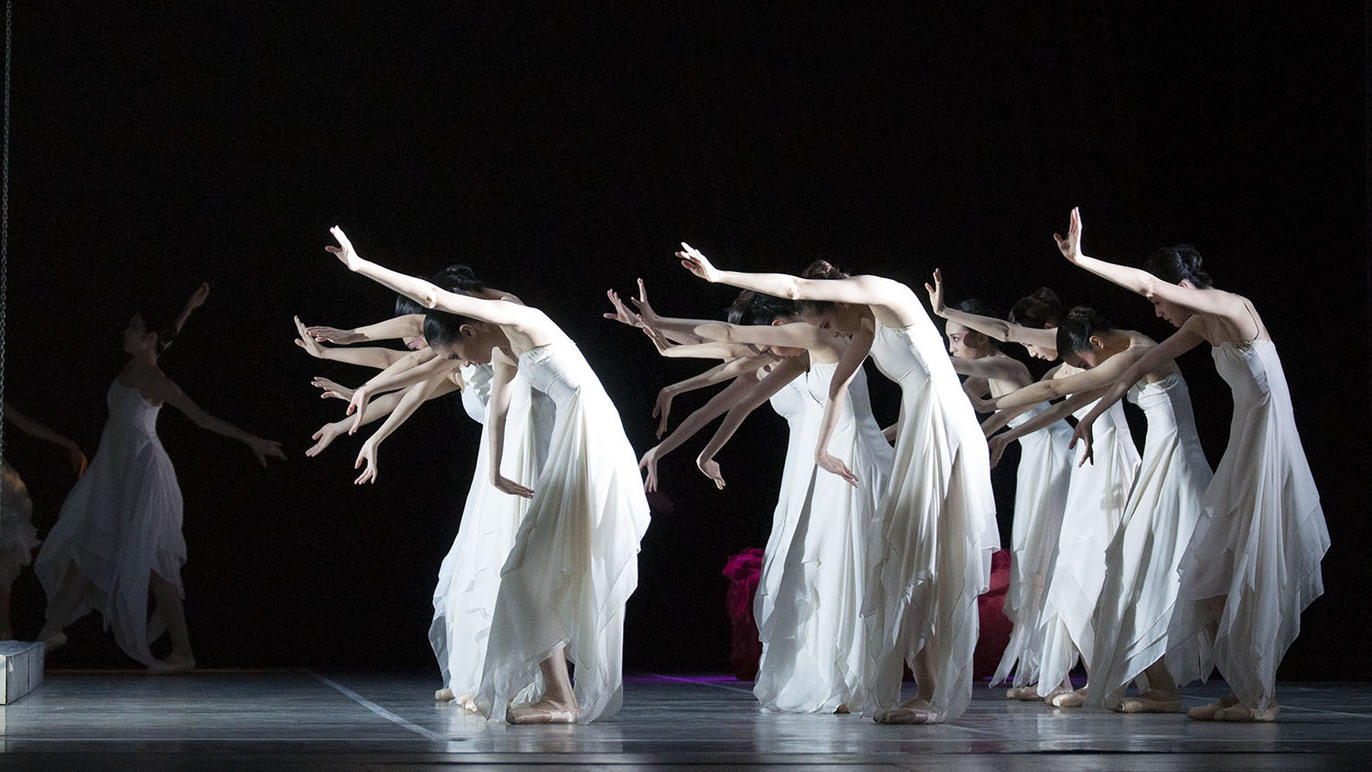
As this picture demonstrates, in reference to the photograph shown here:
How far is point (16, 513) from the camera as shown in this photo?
281 inches

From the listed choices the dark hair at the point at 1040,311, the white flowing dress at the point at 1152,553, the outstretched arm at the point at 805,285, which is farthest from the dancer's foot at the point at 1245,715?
the dark hair at the point at 1040,311

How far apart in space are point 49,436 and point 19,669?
2336mm

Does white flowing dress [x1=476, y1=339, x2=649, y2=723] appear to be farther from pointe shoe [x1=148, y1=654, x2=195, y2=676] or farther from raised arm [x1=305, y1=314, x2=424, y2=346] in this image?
pointe shoe [x1=148, y1=654, x2=195, y2=676]

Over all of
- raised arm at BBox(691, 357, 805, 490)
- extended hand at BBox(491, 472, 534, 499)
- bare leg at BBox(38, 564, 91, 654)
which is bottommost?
bare leg at BBox(38, 564, 91, 654)

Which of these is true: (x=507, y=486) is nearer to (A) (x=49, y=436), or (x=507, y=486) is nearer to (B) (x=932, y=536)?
(B) (x=932, y=536)

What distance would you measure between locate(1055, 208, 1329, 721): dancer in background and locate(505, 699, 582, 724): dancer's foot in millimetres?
1694

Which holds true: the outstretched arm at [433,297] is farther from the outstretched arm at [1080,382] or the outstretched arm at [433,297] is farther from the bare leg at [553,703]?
the outstretched arm at [1080,382]

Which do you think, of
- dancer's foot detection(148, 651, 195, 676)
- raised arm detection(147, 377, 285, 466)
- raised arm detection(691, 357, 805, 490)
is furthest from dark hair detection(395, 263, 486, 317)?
dancer's foot detection(148, 651, 195, 676)

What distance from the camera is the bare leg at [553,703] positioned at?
425 cm

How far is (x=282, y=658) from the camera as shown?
24.3ft

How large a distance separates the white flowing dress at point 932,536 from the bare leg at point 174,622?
3.77m

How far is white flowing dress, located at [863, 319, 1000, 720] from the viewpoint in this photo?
4352 mm

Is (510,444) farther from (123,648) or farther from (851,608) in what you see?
(123,648)

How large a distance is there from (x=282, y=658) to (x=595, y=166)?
257 cm
